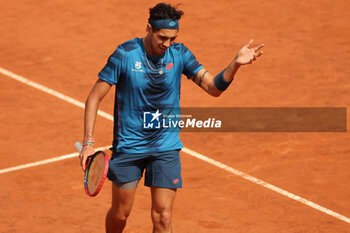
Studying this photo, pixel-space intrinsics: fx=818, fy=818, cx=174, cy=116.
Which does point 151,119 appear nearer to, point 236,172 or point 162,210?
point 162,210

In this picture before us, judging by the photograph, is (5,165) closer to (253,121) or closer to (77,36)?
(253,121)

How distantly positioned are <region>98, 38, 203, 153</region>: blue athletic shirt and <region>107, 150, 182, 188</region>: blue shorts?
0.06 metres

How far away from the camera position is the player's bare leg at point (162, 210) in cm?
755

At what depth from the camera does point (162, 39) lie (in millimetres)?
7312

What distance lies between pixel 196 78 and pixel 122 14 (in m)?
9.53

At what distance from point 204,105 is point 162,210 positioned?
5.47 metres

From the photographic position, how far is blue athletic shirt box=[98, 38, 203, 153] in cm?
747

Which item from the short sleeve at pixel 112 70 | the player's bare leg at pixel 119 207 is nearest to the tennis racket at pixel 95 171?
the player's bare leg at pixel 119 207

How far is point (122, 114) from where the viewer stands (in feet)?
25.1

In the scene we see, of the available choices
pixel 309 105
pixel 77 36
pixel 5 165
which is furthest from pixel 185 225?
pixel 77 36

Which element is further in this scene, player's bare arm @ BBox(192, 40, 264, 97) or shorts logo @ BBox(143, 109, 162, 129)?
shorts logo @ BBox(143, 109, 162, 129)

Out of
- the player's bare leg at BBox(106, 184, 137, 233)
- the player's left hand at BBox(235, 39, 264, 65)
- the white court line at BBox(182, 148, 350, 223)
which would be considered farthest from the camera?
the white court line at BBox(182, 148, 350, 223)

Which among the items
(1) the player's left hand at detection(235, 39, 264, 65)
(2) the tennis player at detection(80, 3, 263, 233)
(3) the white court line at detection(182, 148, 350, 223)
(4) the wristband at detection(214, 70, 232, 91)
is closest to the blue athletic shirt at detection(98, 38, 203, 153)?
(2) the tennis player at detection(80, 3, 263, 233)

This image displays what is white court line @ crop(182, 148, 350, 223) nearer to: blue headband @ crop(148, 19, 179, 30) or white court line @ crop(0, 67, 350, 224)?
white court line @ crop(0, 67, 350, 224)
